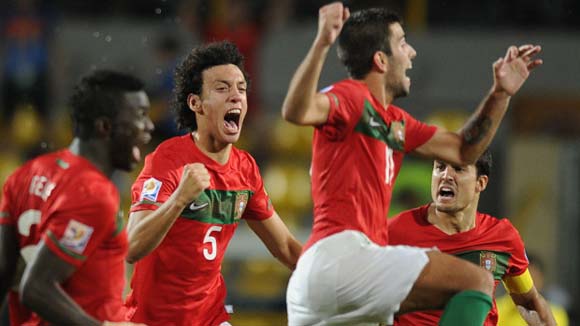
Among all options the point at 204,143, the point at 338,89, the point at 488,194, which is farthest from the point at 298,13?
the point at 338,89

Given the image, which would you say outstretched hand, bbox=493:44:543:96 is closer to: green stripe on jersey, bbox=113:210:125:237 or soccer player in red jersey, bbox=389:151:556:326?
soccer player in red jersey, bbox=389:151:556:326

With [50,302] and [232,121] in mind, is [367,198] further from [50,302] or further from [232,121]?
[50,302]

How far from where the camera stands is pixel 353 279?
4125mm

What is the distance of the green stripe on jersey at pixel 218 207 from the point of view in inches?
194

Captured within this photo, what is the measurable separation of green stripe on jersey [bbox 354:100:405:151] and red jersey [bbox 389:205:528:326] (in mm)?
1055

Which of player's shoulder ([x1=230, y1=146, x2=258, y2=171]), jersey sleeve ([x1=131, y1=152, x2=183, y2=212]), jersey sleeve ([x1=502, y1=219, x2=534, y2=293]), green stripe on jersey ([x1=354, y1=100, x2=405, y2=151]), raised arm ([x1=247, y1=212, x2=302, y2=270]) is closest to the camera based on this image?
green stripe on jersey ([x1=354, y1=100, x2=405, y2=151])

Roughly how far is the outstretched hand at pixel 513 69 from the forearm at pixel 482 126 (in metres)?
0.05

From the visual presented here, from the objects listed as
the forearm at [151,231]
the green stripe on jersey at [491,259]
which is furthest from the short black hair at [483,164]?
the forearm at [151,231]

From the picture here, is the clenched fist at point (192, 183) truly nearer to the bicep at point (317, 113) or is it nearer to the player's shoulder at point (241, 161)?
the bicep at point (317, 113)

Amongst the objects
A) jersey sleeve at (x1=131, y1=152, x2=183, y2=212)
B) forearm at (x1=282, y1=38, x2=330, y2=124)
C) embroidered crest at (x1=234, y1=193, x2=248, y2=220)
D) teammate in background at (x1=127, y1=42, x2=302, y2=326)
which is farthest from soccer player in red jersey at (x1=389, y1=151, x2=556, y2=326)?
forearm at (x1=282, y1=38, x2=330, y2=124)

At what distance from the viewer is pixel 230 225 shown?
5086mm

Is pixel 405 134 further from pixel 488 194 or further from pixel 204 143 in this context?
pixel 488 194

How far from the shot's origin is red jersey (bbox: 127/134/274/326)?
194 inches

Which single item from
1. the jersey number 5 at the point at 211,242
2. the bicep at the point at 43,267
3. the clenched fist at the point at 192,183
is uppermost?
the clenched fist at the point at 192,183
